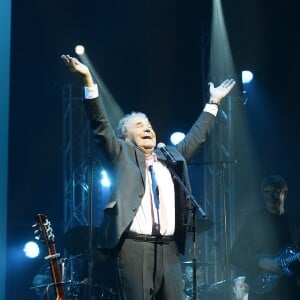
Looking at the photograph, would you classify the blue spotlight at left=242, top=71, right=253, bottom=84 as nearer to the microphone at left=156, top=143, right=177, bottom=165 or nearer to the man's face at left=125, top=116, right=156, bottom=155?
the man's face at left=125, top=116, right=156, bottom=155

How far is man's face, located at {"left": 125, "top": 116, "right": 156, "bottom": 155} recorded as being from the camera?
3.73m

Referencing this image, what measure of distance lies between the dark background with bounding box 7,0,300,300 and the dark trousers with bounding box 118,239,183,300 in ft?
15.9

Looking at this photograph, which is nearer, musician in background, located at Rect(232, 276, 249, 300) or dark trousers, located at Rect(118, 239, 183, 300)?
dark trousers, located at Rect(118, 239, 183, 300)

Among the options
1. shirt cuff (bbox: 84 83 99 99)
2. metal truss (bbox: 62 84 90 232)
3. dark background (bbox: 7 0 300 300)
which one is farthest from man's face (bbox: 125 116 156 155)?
dark background (bbox: 7 0 300 300)

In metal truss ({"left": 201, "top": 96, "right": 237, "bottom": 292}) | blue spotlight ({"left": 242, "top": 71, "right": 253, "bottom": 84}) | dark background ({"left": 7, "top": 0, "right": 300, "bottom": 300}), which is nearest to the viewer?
metal truss ({"left": 201, "top": 96, "right": 237, "bottom": 292})

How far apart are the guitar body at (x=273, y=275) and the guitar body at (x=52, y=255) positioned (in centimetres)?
182

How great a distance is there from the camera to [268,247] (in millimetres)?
4789

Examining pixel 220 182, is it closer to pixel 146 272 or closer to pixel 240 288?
pixel 240 288

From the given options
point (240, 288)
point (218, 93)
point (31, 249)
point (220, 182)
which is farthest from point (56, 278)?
point (31, 249)

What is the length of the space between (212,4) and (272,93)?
1.43m

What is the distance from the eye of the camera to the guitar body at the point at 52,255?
3500 millimetres

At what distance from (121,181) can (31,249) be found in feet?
16.1

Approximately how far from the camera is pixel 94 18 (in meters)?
8.62

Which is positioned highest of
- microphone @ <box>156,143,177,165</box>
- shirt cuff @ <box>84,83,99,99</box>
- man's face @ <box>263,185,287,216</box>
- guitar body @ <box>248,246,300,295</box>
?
shirt cuff @ <box>84,83,99,99</box>
